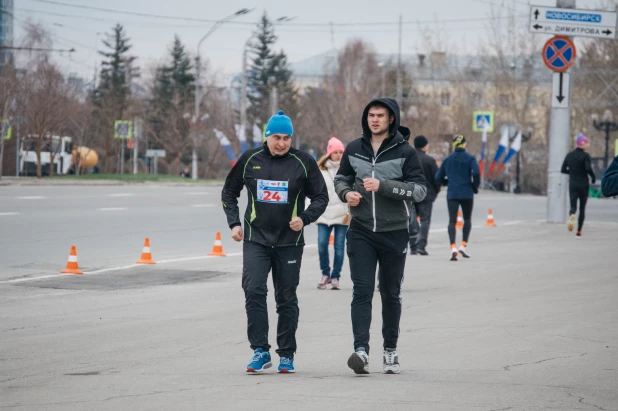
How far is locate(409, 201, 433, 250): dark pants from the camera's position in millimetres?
17797

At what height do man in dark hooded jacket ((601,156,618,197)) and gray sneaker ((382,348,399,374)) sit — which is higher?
man in dark hooded jacket ((601,156,618,197))

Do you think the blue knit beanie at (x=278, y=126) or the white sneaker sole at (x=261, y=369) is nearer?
the white sneaker sole at (x=261, y=369)

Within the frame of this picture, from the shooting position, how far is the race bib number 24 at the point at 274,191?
25.2ft

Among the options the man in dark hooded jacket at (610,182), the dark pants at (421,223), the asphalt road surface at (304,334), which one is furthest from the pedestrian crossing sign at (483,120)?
the man in dark hooded jacket at (610,182)

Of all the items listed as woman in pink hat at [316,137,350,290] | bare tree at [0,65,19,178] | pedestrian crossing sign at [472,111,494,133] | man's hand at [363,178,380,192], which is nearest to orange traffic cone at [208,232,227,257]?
woman in pink hat at [316,137,350,290]

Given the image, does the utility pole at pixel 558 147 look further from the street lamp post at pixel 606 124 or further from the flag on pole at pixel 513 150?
the flag on pole at pixel 513 150

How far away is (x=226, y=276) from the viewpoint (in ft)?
48.4

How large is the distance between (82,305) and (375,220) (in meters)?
4.87

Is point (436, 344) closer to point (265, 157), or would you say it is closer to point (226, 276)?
point (265, 157)

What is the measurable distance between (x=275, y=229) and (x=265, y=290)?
452 millimetres

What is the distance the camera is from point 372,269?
300 inches

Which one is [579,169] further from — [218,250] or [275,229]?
[275,229]

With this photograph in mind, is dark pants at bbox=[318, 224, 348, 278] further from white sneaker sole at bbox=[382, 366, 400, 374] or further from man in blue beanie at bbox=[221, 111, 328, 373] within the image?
white sneaker sole at bbox=[382, 366, 400, 374]

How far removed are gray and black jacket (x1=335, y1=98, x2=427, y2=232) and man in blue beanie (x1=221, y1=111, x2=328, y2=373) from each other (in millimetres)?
363
